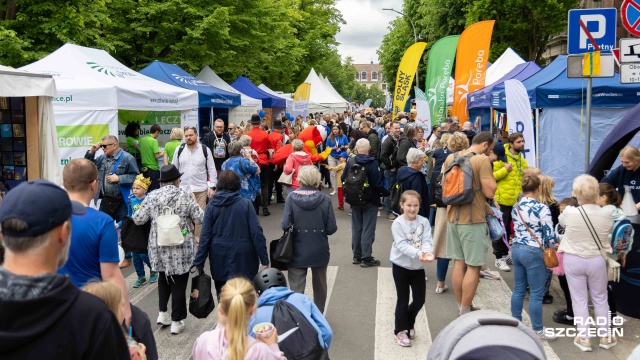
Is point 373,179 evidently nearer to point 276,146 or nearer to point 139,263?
point 139,263

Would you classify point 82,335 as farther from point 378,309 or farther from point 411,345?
point 378,309

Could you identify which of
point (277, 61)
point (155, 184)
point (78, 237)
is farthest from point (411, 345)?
point (277, 61)

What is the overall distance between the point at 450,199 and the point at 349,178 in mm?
2825

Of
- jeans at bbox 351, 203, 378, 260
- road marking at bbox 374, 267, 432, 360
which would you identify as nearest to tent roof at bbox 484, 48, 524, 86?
jeans at bbox 351, 203, 378, 260

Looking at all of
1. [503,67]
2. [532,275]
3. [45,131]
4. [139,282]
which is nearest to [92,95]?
[45,131]

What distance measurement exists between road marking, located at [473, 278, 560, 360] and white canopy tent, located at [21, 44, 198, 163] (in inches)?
284

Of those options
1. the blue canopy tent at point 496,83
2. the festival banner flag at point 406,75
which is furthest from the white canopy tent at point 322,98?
the blue canopy tent at point 496,83

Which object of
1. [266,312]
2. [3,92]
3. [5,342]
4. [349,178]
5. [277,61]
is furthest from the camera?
[277,61]

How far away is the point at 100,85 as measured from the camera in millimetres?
11203

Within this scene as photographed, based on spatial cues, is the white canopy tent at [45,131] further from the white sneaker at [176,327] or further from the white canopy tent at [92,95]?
the white sneaker at [176,327]

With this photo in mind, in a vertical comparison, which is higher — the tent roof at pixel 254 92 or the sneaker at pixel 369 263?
the tent roof at pixel 254 92

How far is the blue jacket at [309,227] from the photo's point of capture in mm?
6172

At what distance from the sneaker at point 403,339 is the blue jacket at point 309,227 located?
103cm

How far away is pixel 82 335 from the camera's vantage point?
198 cm
